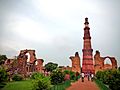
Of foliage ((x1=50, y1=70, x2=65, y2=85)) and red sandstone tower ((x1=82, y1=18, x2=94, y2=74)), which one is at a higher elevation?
red sandstone tower ((x1=82, y1=18, x2=94, y2=74))

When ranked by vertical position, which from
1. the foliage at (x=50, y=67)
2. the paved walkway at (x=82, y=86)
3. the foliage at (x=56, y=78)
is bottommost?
the paved walkway at (x=82, y=86)

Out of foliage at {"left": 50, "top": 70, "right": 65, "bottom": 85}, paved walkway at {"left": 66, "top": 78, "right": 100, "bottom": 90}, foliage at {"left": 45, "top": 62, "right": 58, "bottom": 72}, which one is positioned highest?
Answer: foliage at {"left": 45, "top": 62, "right": 58, "bottom": 72}

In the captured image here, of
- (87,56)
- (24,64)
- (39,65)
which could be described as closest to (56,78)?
(24,64)

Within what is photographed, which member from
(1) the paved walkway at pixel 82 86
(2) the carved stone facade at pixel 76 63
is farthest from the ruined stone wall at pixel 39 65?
(1) the paved walkway at pixel 82 86

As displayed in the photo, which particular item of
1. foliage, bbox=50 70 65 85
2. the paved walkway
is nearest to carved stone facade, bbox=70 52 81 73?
the paved walkway

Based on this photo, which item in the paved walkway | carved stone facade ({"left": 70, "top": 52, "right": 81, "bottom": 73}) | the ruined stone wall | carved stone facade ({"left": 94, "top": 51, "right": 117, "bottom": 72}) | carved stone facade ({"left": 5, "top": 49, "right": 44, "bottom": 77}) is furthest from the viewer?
carved stone facade ({"left": 70, "top": 52, "right": 81, "bottom": 73})

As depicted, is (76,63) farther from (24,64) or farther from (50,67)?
(24,64)

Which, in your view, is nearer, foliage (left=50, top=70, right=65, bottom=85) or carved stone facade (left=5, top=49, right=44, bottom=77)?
foliage (left=50, top=70, right=65, bottom=85)

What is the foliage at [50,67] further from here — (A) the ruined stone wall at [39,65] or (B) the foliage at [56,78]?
(B) the foliage at [56,78]

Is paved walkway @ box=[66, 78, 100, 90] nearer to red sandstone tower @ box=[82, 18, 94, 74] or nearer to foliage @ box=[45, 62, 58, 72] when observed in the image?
red sandstone tower @ box=[82, 18, 94, 74]

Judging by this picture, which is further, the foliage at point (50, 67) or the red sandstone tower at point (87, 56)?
the foliage at point (50, 67)

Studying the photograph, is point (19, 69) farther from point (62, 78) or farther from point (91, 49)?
point (91, 49)

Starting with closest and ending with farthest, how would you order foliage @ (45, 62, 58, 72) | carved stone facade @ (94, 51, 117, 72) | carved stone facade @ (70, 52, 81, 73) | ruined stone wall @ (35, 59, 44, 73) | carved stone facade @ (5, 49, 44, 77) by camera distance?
carved stone facade @ (5, 49, 44, 77) → ruined stone wall @ (35, 59, 44, 73) → carved stone facade @ (94, 51, 117, 72) → carved stone facade @ (70, 52, 81, 73) → foliage @ (45, 62, 58, 72)

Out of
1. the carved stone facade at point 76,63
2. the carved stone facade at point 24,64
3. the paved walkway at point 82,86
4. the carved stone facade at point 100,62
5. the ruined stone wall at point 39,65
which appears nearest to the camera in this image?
the paved walkway at point 82,86
